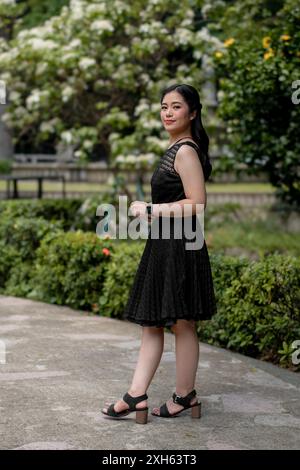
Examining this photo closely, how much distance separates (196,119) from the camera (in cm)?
455

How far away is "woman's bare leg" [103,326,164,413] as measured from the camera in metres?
4.45

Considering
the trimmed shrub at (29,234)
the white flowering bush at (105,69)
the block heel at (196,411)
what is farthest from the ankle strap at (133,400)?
the white flowering bush at (105,69)

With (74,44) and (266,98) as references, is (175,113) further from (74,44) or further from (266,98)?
(74,44)

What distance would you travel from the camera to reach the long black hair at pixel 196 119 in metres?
4.49

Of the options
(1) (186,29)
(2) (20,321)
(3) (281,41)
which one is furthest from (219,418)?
(1) (186,29)

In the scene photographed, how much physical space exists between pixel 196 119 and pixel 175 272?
81cm

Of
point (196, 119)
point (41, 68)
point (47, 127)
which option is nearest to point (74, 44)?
point (41, 68)

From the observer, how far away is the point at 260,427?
174 inches

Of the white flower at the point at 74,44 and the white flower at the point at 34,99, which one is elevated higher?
the white flower at the point at 74,44

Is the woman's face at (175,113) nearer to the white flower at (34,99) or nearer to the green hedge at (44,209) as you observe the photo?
the green hedge at (44,209)

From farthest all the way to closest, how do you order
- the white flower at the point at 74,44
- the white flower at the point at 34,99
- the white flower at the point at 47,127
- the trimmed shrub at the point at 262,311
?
the white flower at the point at 47,127, the white flower at the point at 34,99, the white flower at the point at 74,44, the trimmed shrub at the point at 262,311

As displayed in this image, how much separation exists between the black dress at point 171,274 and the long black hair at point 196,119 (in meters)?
0.09

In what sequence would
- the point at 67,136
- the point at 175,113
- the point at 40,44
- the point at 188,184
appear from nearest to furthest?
1. the point at 188,184
2. the point at 175,113
3. the point at 40,44
4. the point at 67,136

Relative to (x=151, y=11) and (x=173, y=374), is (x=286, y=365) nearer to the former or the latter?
(x=173, y=374)
